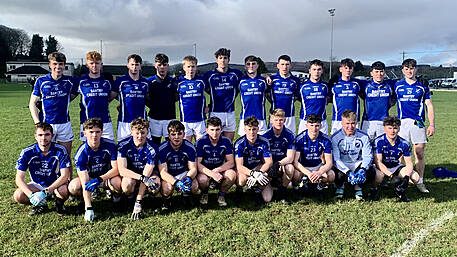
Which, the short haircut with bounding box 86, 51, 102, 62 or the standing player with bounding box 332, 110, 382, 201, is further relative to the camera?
the short haircut with bounding box 86, 51, 102, 62

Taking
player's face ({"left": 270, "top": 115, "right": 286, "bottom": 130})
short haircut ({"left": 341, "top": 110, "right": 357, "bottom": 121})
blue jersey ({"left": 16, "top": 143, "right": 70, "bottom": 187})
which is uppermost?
short haircut ({"left": 341, "top": 110, "right": 357, "bottom": 121})

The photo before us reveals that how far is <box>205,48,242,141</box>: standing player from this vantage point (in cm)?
512

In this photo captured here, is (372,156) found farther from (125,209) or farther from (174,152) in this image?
(125,209)

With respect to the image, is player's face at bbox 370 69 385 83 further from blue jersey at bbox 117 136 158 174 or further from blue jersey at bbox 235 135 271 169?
blue jersey at bbox 117 136 158 174

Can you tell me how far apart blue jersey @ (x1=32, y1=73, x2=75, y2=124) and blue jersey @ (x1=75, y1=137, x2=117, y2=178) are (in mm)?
867

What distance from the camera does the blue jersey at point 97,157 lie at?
12.8 ft

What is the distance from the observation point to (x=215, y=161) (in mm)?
4375

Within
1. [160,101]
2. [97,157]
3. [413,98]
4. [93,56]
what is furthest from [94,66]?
[413,98]

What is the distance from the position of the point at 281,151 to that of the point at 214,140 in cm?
100

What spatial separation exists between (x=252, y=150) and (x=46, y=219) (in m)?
2.60

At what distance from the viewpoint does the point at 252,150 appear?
4387 millimetres

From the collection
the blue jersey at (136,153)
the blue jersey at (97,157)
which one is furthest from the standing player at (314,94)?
the blue jersey at (97,157)

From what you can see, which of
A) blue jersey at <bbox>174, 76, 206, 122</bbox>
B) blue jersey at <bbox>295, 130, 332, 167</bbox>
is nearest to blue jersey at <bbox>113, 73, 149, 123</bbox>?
blue jersey at <bbox>174, 76, 206, 122</bbox>

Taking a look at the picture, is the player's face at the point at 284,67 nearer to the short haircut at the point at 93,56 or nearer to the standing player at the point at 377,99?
the standing player at the point at 377,99
